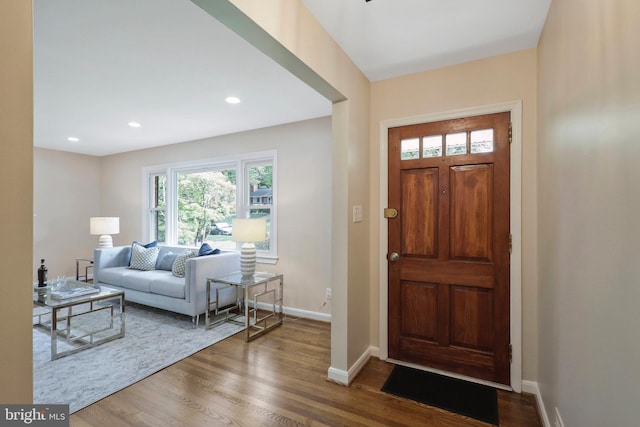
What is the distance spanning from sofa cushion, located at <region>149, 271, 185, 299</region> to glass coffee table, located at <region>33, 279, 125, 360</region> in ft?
1.62

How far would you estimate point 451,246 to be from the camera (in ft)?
7.44

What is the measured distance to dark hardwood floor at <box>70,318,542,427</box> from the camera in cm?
180

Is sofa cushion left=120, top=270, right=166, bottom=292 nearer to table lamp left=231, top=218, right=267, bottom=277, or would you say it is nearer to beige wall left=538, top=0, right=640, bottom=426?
table lamp left=231, top=218, right=267, bottom=277

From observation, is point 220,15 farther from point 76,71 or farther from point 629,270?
point 76,71

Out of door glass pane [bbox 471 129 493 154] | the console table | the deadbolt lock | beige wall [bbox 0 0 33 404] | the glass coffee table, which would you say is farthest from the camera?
the console table

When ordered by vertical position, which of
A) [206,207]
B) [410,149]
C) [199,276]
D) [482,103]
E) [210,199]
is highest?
[482,103]

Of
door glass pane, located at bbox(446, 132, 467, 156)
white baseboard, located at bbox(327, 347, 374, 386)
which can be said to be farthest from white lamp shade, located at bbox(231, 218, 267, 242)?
door glass pane, located at bbox(446, 132, 467, 156)

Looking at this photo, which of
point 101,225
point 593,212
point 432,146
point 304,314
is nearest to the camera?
point 593,212

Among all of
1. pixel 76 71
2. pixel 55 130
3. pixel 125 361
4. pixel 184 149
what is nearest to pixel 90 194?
pixel 55 130

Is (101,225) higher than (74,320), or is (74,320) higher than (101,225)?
(101,225)

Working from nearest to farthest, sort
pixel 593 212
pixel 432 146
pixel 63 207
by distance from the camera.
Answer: pixel 593 212 < pixel 432 146 < pixel 63 207

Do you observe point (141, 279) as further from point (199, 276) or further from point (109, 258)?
point (109, 258)

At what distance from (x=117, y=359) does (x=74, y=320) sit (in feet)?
4.93

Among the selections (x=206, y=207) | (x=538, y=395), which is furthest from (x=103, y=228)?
(x=538, y=395)
